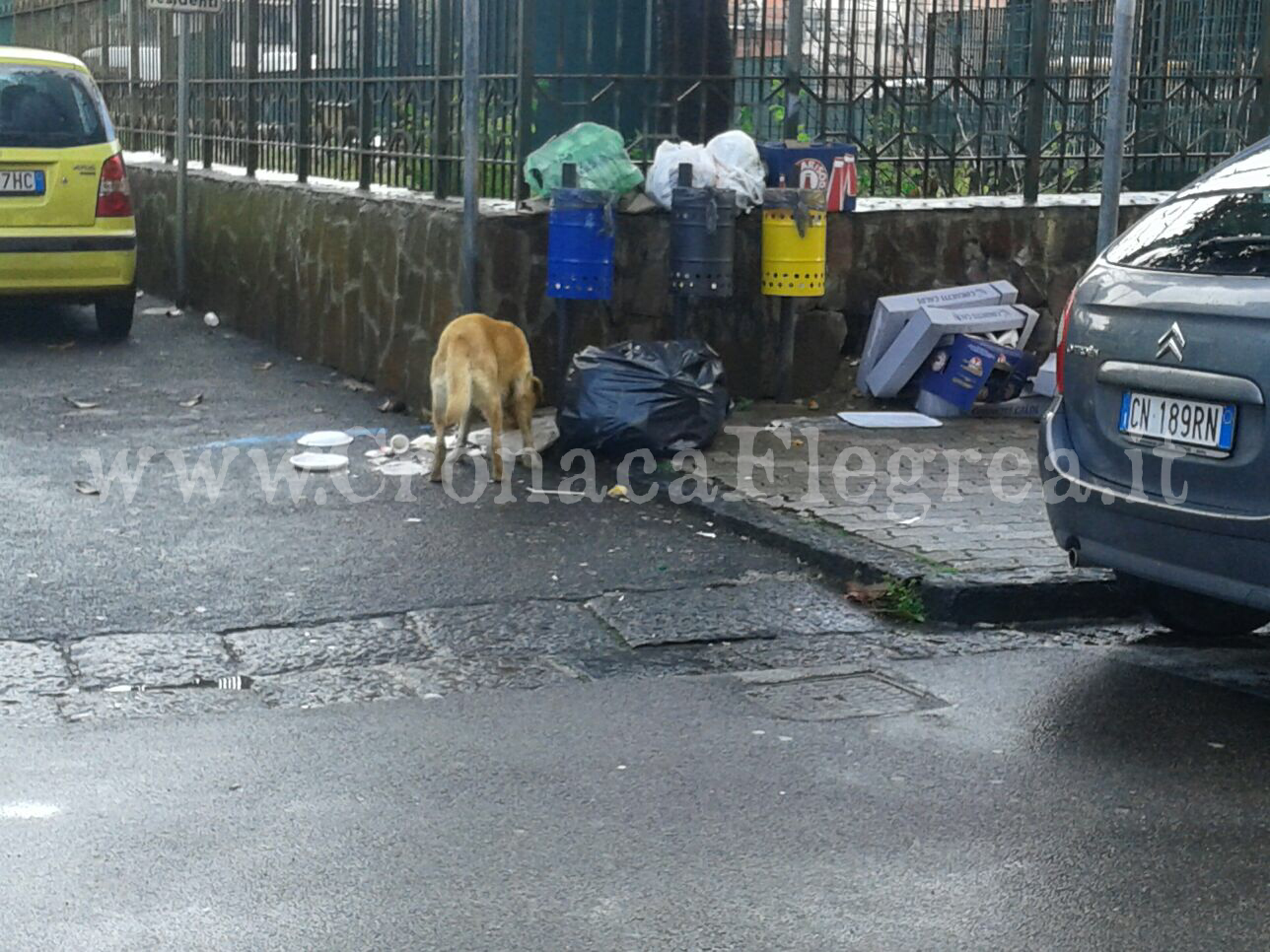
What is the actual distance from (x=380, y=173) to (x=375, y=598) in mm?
5261

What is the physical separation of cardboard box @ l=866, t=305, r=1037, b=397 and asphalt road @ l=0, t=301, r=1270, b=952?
2.61 metres

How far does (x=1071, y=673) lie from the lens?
555cm

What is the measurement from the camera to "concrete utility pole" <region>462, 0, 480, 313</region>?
8789mm

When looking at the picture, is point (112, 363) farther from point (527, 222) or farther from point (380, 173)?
point (527, 222)

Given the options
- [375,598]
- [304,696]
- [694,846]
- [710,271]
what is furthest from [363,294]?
[694,846]

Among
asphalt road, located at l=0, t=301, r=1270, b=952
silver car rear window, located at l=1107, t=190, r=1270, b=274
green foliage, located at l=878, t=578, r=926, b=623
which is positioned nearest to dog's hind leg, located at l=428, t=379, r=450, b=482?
asphalt road, located at l=0, t=301, r=1270, b=952

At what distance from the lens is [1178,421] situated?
5004 millimetres

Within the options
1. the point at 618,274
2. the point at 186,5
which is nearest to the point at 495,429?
the point at 618,274

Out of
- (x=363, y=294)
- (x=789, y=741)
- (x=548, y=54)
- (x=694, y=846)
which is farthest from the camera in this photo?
(x=363, y=294)

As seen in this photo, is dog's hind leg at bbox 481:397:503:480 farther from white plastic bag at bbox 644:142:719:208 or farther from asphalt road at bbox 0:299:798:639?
white plastic bag at bbox 644:142:719:208

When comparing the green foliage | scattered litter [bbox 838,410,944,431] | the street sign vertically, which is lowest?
the green foliage

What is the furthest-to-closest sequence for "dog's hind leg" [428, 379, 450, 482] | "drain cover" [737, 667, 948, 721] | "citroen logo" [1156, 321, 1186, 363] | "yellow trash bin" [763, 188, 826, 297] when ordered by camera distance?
1. "yellow trash bin" [763, 188, 826, 297]
2. "dog's hind leg" [428, 379, 450, 482]
3. "drain cover" [737, 667, 948, 721]
4. "citroen logo" [1156, 321, 1186, 363]

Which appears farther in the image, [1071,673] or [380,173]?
[380,173]

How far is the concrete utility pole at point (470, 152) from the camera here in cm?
879
